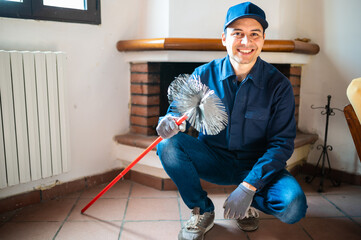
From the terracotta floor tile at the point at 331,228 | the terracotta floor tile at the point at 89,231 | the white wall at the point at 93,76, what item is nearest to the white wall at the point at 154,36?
the white wall at the point at 93,76

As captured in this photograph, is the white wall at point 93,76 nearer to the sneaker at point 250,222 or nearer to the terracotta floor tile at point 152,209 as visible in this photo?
the terracotta floor tile at point 152,209

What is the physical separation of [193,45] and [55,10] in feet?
2.74

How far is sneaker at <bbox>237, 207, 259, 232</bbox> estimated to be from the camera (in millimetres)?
1521

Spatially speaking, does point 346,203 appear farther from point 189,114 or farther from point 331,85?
point 189,114

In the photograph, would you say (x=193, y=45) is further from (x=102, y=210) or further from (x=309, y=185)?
(x=309, y=185)

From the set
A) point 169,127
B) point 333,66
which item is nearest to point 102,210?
point 169,127

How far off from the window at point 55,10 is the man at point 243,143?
0.89m

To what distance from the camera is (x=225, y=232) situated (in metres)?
1.52

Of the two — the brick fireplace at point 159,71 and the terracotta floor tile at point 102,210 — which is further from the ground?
the brick fireplace at point 159,71

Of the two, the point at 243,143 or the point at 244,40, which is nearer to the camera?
the point at 244,40

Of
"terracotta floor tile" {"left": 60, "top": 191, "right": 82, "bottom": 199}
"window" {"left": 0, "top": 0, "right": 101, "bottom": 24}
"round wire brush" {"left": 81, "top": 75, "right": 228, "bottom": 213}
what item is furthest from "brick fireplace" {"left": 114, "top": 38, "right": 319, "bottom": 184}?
"round wire brush" {"left": 81, "top": 75, "right": 228, "bottom": 213}

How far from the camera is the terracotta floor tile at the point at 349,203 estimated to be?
1728mm

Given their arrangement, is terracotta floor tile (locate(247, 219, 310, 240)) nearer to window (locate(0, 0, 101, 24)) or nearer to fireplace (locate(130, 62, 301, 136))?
fireplace (locate(130, 62, 301, 136))

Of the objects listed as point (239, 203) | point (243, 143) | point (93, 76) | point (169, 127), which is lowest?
point (239, 203)
